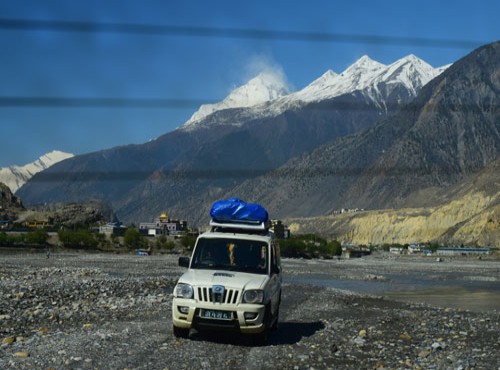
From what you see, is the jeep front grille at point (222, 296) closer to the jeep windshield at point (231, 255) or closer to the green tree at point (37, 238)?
the jeep windshield at point (231, 255)

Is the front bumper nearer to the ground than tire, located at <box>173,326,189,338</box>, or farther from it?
farther from it

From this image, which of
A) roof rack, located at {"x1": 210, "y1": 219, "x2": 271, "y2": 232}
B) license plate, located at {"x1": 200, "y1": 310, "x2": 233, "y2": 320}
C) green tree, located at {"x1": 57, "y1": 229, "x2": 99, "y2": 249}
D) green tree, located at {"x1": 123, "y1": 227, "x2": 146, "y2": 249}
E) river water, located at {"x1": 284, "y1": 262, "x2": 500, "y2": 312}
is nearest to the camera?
license plate, located at {"x1": 200, "y1": 310, "x2": 233, "y2": 320}

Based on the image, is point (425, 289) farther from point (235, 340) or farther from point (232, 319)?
point (232, 319)

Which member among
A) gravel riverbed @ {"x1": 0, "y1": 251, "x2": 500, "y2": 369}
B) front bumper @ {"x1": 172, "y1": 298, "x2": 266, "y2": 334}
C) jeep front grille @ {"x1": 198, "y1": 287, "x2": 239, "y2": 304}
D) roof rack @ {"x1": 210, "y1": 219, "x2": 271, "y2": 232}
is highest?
roof rack @ {"x1": 210, "y1": 219, "x2": 271, "y2": 232}

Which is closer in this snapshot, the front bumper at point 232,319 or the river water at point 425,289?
the front bumper at point 232,319

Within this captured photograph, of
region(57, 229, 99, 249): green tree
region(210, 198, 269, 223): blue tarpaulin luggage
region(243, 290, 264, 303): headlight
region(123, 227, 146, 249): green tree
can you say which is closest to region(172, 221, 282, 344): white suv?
region(243, 290, 264, 303): headlight

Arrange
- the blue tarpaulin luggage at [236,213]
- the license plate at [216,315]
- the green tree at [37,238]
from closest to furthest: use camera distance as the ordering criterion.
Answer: the license plate at [216,315]
the blue tarpaulin luggage at [236,213]
the green tree at [37,238]

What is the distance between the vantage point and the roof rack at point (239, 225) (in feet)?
63.8

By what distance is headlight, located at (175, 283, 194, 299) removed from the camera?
57.3 ft

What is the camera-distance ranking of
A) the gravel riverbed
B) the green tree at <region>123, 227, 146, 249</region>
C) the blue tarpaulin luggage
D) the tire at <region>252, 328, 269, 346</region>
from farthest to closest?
1. the green tree at <region>123, 227, 146, 249</region>
2. the blue tarpaulin luggage
3. the tire at <region>252, 328, 269, 346</region>
4. the gravel riverbed

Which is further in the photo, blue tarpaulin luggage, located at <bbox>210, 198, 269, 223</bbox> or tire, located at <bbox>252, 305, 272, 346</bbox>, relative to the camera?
blue tarpaulin luggage, located at <bbox>210, 198, 269, 223</bbox>

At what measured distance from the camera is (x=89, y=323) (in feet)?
68.1

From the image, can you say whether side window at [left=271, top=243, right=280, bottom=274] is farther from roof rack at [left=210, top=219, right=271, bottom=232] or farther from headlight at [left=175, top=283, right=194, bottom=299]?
headlight at [left=175, top=283, right=194, bottom=299]

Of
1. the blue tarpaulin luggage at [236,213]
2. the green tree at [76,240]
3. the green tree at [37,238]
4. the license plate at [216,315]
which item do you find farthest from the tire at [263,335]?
the green tree at [76,240]
